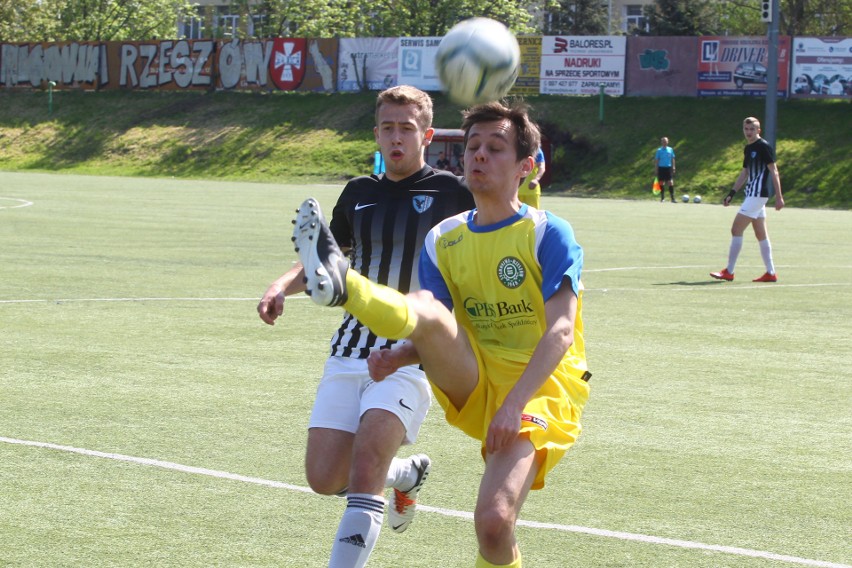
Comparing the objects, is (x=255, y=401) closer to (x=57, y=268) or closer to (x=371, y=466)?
(x=371, y=466)

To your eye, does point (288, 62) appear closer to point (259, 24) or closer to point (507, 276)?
point (259, 24)

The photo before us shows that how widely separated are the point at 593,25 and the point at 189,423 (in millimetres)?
68041

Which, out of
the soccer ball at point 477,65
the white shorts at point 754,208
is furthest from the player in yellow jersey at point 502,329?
the white shorts at point 754,208

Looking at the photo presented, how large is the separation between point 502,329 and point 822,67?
45344mm

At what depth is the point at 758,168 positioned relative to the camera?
18.5 meters

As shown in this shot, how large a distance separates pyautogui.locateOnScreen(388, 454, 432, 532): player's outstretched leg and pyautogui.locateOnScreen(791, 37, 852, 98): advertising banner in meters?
43.2

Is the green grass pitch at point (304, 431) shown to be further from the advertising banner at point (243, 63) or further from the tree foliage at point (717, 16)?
the tree foliage at point (717, 16)

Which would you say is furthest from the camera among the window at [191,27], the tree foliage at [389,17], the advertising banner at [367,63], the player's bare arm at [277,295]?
the window at [191,27]

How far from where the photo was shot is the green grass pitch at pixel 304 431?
577cm

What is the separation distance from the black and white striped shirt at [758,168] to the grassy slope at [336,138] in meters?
24.9

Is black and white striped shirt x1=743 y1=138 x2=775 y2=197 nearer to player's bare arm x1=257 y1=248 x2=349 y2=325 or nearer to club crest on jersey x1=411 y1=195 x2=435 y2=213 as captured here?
club crest on jersey x1=411 y1=195 x2=435 y2=213

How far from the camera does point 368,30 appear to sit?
69.8 m

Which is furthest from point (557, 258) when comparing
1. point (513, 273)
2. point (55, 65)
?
point (55, 65)

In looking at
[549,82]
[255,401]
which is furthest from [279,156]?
[255,401]
